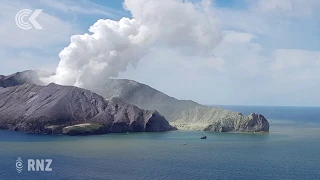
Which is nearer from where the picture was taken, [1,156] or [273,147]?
[1,156]

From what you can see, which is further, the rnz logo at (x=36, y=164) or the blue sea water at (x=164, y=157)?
the rnz logo at (x=36, y=164)

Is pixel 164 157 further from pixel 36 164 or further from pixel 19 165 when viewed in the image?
pixel 19 165

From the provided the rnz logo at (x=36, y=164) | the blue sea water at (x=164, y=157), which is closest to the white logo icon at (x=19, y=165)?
the rnz logo at (x=36, y=164)

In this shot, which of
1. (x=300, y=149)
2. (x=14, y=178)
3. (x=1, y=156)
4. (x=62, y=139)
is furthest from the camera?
(x=62, y=139)

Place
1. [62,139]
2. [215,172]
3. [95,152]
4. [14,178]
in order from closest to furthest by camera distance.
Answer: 1. [14,178]
2. [215,172]
3. [95,152]
4. [62,139]

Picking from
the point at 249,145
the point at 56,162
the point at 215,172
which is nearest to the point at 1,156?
the point at 56,162

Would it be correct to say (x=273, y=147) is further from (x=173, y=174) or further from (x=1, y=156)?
(x=1, y=156)

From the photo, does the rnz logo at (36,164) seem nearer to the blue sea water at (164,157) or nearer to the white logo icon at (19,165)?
the white logo icon at (19,165)
